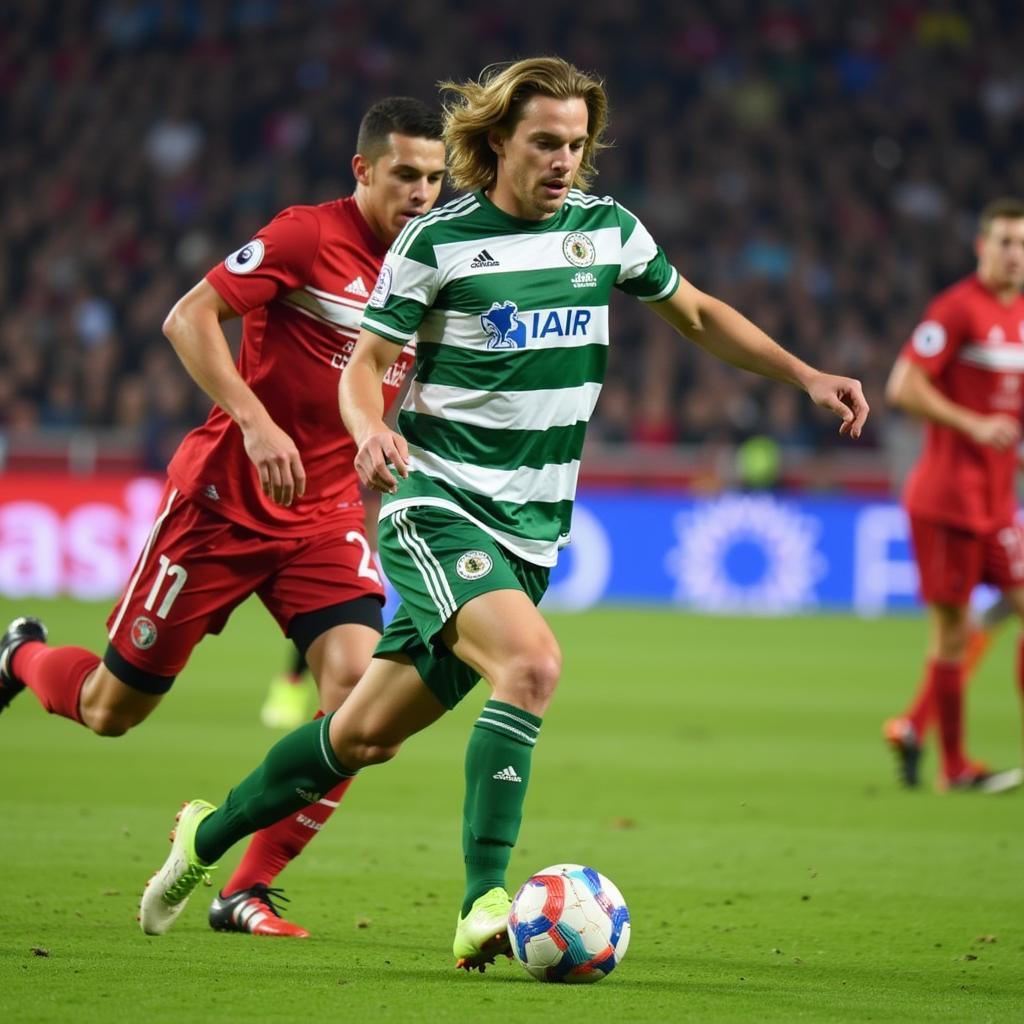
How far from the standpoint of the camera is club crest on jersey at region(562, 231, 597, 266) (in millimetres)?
4734

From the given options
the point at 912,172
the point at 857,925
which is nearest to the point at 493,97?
the point at 857,925

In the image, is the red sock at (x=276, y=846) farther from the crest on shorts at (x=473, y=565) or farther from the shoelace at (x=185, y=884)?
the crest on shorts at (x=473, y=565)

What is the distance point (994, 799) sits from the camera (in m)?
8.18

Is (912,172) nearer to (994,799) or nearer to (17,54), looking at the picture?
(17,54)

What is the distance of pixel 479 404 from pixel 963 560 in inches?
175

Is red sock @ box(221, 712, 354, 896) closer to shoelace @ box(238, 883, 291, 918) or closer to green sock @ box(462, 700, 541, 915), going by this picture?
shoelace @ box(238, 883, 291, 918)

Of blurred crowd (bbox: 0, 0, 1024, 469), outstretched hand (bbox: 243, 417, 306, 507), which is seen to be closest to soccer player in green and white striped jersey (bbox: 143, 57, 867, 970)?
outstretched hand (bbox: 243, 417, 306, 507)

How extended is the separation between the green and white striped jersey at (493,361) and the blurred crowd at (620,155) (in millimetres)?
15054

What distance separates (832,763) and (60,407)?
1216 cm

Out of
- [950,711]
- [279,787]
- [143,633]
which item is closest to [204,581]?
[143,633]

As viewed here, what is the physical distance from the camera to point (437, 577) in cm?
449

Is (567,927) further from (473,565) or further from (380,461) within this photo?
(380,461)

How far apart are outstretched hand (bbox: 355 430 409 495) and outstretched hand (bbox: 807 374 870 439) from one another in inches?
47.8

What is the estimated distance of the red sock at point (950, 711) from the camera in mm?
8414
